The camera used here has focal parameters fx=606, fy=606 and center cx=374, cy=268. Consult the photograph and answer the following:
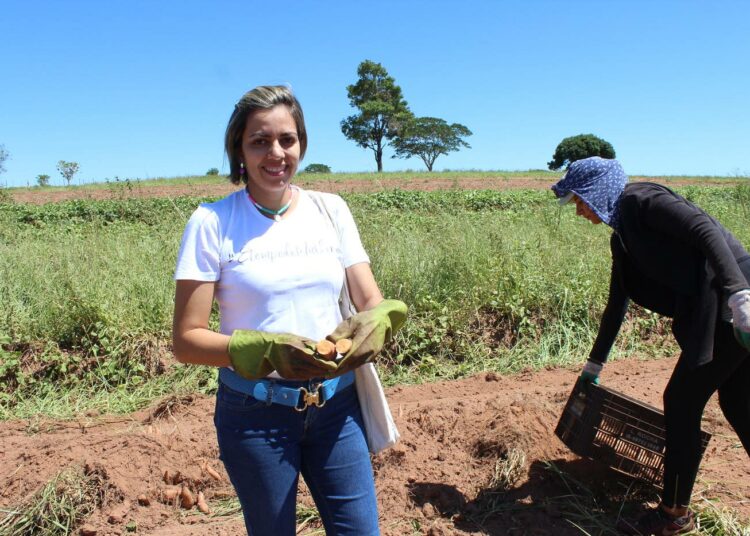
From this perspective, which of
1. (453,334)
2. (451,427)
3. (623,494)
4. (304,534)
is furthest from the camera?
(453,334)

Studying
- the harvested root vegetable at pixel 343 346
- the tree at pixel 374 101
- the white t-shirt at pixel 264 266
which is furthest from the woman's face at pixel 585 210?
the tree at pixel 374 101

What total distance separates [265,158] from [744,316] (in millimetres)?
1704

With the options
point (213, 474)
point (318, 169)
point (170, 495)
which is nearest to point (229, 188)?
point (213, 474)

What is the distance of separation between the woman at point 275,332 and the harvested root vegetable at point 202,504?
1.57m

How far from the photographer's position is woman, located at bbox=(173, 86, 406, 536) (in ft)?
5.19

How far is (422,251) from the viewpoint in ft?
20.4

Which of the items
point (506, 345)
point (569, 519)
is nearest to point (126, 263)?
point (506, 345)

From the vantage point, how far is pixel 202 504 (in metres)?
3.10

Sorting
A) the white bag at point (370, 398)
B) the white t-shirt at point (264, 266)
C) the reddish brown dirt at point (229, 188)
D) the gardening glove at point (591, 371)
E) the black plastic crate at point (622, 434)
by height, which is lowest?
the black plastic crate at point (622, 434)

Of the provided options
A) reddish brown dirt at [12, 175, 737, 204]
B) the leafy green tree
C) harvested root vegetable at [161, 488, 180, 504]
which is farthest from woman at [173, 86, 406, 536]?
the leafy green tree

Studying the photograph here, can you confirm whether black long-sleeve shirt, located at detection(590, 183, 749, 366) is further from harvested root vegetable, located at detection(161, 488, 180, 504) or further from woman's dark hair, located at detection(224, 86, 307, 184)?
harvested root vegetable, located at detection(161, 488, 180, 504)

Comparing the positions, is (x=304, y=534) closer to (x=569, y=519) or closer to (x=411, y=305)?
(x=569, y=519)

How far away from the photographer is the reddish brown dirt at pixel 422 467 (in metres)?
2.93

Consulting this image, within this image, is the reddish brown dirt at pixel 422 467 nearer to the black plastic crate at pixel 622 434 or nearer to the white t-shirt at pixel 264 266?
the black plastic crate at pixel 622 434
